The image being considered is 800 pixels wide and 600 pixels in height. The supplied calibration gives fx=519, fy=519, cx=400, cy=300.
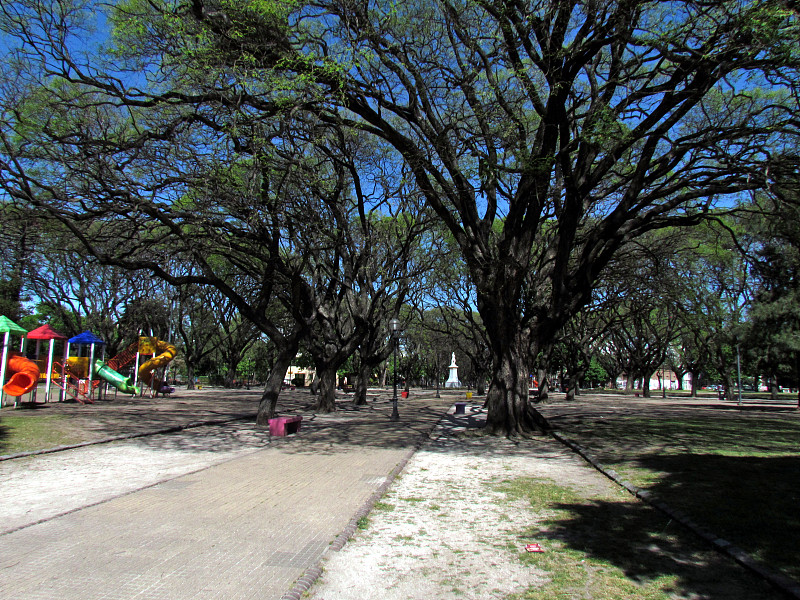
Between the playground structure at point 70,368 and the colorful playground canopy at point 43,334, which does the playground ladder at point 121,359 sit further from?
the colorful playground canopy at point 43,334

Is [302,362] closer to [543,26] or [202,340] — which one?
[202,340]

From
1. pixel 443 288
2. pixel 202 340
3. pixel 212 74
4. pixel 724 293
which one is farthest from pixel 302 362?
pixel 212 74

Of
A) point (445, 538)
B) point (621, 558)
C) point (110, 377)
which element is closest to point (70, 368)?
point (110, 377)

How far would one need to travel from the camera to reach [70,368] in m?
26.3

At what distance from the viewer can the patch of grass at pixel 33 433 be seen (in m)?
11.1

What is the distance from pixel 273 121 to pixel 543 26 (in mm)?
6259

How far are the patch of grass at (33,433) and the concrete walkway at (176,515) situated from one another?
0.90 meters

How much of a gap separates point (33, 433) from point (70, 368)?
1523 centimetres

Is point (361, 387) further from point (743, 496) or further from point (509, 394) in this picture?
point (743, 496)

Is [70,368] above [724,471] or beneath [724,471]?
above

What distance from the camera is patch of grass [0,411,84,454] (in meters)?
11.1

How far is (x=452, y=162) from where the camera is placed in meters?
13.4

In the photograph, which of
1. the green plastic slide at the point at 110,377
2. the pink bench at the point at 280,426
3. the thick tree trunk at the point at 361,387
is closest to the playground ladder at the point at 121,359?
the green plastic slide at the point at 110,377

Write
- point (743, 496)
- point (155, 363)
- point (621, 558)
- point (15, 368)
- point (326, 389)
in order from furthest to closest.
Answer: point (155, 363), point (326, 389), point (15, 368), point (743, 496), point (621, 558)
